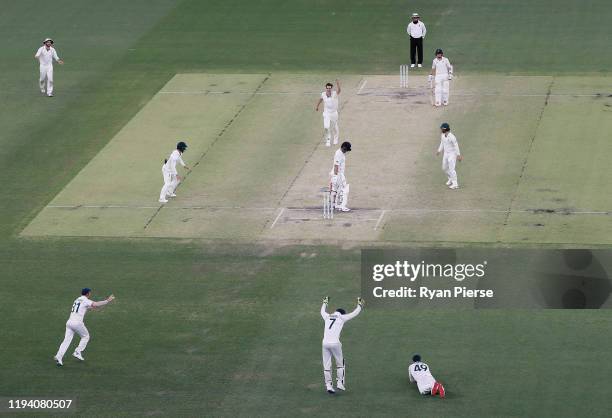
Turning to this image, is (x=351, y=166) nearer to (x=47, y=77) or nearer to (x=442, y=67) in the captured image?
(x=442, y=67)

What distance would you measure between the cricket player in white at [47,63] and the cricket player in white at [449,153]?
18.9 m

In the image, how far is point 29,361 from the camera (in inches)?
1612

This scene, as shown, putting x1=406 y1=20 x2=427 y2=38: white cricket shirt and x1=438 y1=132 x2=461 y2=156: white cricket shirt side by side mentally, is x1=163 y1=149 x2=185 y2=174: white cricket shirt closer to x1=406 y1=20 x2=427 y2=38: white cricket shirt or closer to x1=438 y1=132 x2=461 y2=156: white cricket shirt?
x1=438 y1=132 x2=461 y2=156: white cricket shirt

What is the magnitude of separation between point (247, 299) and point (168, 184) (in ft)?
27.2

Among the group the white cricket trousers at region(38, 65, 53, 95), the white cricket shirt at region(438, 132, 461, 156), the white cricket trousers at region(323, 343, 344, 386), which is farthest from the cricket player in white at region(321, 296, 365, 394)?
the white cricket trousers at region(38, 65, 53, 95)

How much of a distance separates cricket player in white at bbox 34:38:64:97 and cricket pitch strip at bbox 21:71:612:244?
14.5ft

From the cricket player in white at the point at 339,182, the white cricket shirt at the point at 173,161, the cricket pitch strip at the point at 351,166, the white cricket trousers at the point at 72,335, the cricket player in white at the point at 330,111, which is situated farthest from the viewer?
the cricket player in white at the point at 330,111

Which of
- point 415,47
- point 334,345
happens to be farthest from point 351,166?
point 334,345

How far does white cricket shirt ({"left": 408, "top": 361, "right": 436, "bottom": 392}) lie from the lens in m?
38.3

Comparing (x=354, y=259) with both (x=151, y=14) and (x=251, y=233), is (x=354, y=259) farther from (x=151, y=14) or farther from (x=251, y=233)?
(x=151, y=14)

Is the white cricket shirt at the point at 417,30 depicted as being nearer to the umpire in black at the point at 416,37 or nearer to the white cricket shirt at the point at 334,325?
the umpire in black at the point at 416,37

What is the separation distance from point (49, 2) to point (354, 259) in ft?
119

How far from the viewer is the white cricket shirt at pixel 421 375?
1508 inches

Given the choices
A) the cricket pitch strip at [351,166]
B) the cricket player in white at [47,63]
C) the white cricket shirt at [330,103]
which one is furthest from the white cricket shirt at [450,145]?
the cricket player in white at [47,63]
